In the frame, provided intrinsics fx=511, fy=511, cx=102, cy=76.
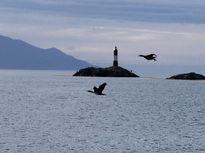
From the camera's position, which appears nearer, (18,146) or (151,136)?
(18,146)

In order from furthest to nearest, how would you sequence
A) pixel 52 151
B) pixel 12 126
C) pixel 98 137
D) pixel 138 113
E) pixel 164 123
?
1. pixel 138 113
2. pixel 164 123
3. pixel 12 126
4. pixel 98 137
5. pixel 52 151

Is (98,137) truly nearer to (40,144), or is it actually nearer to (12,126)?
(40,144)

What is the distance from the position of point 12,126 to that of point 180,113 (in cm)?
3293

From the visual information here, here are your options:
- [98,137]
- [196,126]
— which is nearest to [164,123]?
[196,126]

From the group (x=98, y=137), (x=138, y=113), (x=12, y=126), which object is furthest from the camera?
(x=138, y=113)

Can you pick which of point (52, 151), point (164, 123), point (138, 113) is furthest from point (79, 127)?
point (138, 113)

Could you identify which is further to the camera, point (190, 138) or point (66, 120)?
point (66, 120)

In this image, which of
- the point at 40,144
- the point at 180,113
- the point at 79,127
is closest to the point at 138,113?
the point at 180,113

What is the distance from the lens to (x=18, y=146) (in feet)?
151

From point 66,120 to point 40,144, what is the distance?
2255 cm

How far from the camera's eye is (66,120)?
6988cm

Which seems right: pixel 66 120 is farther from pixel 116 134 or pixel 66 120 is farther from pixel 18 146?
pixel 18 146

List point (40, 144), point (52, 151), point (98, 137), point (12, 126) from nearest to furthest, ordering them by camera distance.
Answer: point (52, 151)
point (40, 144)
point (98, 137)
point (12, 126)

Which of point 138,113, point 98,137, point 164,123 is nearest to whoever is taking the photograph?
point 98,137
